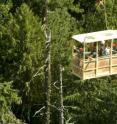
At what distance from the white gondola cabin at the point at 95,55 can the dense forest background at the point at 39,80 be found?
8.59m

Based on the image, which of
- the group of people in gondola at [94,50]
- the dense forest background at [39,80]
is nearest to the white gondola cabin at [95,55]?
the group of people in gondola at [94,50]

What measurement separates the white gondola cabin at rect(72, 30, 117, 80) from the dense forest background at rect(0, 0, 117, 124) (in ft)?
28.2

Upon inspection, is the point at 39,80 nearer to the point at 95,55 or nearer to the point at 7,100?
the point at 7,100

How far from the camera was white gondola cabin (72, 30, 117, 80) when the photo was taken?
29.4 m

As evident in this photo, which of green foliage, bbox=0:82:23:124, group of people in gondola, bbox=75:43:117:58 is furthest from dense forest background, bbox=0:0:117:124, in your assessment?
group of people in gondola, bbox=75:43:117:58

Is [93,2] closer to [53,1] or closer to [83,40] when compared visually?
[53,1]

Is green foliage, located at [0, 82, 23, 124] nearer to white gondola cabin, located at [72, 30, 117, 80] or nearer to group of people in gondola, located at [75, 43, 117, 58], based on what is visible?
white gondola cabin, located at [72, 30, 117, 80]

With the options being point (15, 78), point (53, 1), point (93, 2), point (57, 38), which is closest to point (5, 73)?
point (15, 78)

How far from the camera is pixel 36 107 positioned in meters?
42.2

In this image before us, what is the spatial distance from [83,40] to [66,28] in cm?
1237

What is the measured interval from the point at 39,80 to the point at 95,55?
11.4 metres

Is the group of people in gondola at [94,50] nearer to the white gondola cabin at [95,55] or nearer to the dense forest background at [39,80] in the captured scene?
the white gondola cabin at [95,55]

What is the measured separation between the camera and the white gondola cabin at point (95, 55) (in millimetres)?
29375

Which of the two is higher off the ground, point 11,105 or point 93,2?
point 93,2
